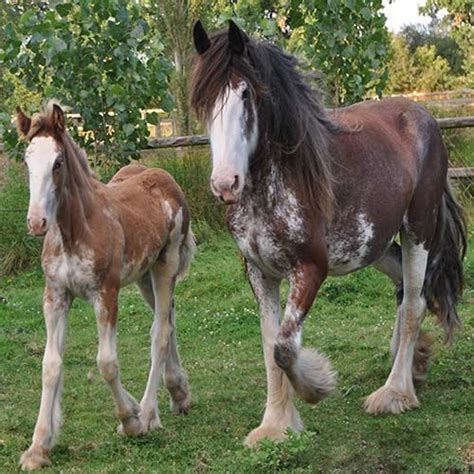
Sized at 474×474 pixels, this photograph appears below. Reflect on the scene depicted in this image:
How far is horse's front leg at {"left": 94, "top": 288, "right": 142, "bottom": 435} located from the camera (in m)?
4.88

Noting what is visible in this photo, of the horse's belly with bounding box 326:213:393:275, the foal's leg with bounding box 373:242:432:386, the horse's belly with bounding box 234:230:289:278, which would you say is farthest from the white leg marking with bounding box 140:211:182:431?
the foal's leg with bounding box 373:242:432:386

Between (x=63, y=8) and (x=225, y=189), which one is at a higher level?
(x=63, y=8)

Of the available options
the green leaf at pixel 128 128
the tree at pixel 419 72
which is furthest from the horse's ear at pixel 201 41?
the tree at pixel 419 72

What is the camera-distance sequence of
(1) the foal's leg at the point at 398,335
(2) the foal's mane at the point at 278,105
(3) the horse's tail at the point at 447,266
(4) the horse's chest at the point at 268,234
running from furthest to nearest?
(3) the horse's tail at the point at 447,266 < (1) the foal's leg at the point at 398,335 < (4) the horse's chest at the point at 268,234 < (2) the foal's mane at the point at 278,105

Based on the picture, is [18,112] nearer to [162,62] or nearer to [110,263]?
[110,263]

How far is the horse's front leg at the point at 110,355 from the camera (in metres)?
4.88

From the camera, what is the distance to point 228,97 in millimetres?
4191

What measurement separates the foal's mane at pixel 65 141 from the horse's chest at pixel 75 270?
384mm

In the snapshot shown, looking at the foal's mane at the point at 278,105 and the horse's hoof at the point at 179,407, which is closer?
the foal's mane at the point at 278,105

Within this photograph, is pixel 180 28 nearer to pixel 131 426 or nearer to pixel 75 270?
pixel 75 270

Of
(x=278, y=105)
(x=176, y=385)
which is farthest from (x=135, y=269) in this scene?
(x=278, y=105)

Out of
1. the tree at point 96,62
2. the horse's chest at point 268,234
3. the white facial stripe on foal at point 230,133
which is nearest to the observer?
the white facial stripe on foal at point 230,133

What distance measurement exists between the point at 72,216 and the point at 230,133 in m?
1.25

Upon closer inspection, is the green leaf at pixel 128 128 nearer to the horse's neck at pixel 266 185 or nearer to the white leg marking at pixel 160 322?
the white leg marking at pixel 160 322
